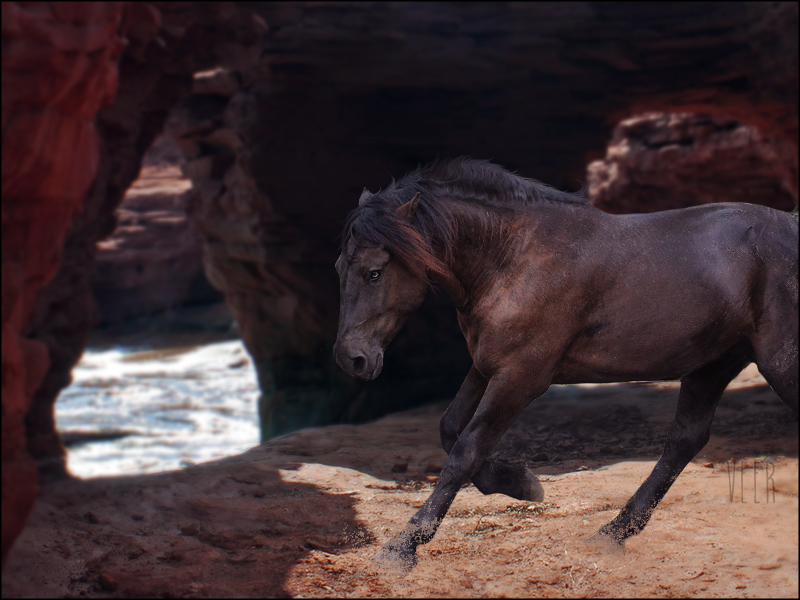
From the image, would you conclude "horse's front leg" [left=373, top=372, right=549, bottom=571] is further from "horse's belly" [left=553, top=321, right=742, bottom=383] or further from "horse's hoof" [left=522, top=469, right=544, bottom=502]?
"horse's hoof" [left=522, top=469, right=544, bottom=502]

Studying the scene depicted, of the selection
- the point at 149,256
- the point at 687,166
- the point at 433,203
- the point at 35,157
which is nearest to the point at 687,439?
the point at 433,203

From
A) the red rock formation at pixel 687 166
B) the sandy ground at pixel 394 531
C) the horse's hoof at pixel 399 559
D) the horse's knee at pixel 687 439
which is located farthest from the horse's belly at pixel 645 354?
the red rock formation at pixel 687 166

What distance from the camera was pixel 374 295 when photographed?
302 cm

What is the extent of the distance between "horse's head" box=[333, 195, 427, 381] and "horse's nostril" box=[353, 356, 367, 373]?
4cm

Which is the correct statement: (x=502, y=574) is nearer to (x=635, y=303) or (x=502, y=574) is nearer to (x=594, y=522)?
(x=594, y=522)

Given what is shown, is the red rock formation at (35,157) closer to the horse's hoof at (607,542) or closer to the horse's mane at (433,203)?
the horse's mane at (433,203)

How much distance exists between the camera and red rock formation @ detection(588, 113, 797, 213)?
42.7 ft

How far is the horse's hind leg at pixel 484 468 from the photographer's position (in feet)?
10.7

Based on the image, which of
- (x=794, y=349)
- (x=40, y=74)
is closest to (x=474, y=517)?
(x=794, y=349)

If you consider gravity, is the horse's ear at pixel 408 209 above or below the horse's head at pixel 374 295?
above

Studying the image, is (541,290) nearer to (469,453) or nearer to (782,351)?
(469,453)

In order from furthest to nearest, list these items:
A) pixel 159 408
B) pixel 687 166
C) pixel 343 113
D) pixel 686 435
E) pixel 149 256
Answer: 1. pixel 149 256
2. pixel 159 408
3. pixel 687 166
4. pixel 343 113
5. pixel 686 435

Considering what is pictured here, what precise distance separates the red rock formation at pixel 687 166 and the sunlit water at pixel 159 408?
364 inches

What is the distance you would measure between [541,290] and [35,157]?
208 centimetres
